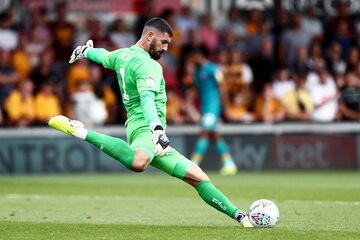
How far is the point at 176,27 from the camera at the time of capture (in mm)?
24141

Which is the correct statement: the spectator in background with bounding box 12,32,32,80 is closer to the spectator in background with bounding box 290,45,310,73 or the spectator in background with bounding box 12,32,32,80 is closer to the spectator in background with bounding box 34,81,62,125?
the spectator in background with bounding box 34,81,62,125

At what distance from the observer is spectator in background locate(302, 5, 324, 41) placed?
84.4ft

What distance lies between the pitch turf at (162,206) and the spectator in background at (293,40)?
14.5 ft

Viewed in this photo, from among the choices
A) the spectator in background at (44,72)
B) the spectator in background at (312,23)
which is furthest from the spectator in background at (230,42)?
the spectator in background at (44,72)

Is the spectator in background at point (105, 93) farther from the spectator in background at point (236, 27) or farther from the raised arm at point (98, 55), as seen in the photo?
the raised arm at point (98, 55)

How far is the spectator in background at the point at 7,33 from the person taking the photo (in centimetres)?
2266

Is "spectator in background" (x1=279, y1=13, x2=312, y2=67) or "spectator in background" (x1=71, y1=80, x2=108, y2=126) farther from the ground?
"spectator in background" (x1=279, y1=13, x2=312, y2=67)

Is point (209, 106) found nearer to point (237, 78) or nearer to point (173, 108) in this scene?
point (173, 108)

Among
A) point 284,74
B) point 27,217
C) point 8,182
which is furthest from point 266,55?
point 27,217

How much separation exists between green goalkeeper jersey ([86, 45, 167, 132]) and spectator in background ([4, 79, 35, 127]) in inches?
438

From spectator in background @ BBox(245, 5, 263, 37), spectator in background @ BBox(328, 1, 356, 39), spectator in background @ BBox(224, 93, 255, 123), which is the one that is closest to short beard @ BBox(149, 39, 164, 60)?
spectator in background @ BBox(224, 93, 255, 123)

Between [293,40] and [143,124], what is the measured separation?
14.6 metres

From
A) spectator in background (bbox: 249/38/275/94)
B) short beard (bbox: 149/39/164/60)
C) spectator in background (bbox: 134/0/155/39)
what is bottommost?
spectator in background (bbox: 249/38/275/94)

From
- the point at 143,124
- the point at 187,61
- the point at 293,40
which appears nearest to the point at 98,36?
the point at 187,61
